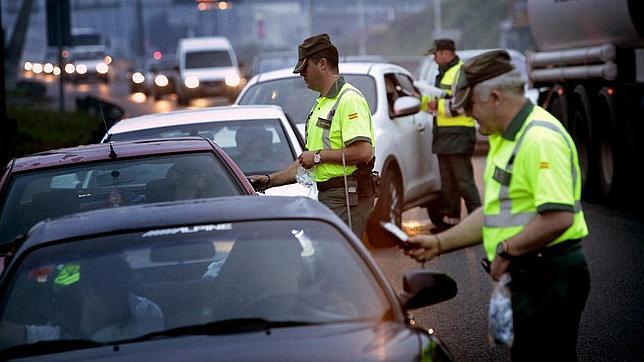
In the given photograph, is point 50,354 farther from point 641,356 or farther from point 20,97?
point 20,97

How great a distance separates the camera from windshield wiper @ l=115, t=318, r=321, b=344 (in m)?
5.34

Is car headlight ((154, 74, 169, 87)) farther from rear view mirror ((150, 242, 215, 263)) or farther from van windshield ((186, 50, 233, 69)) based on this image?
rear view mirror ((150, 242, 215, 263))

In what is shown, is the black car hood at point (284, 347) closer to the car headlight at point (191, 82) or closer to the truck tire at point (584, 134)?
the truck tire at point (584, 134)

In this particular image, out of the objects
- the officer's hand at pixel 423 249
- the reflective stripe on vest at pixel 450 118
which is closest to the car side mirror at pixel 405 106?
the reflective stripe on vest at pixel 450 118

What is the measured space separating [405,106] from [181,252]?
308 inches

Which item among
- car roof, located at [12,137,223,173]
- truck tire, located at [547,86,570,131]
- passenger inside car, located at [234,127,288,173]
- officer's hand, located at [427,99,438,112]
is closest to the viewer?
car roof, located at [12,137,223,173]

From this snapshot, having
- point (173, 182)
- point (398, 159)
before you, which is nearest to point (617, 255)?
point (398, 159)

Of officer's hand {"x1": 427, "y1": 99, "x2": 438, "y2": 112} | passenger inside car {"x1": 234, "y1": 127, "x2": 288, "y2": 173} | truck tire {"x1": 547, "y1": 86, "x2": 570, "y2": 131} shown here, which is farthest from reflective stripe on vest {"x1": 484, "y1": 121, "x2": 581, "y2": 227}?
truck tire {"x1": 547, "y1": 86, "x2": 570, "y2": 131}

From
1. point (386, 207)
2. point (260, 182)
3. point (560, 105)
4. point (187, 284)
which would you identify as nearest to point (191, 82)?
point (560, 105)

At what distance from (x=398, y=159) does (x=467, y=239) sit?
7895mm

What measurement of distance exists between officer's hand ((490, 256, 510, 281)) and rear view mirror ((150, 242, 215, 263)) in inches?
42.3

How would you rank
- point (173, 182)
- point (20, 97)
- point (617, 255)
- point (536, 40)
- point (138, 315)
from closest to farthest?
point (138, 315) → point (173, 182) → point (617, 255) → point (536, 40) → point (20, 97)

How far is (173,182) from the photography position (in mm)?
8422

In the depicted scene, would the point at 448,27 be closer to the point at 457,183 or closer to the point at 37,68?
the point at 37,68
